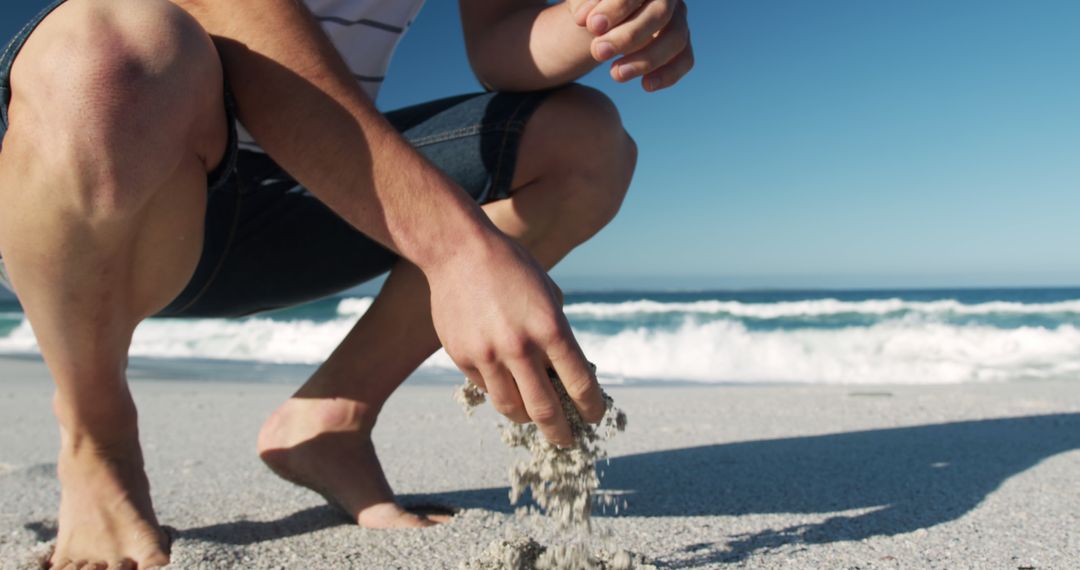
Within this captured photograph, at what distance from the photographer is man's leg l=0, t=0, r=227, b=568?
3.08ft

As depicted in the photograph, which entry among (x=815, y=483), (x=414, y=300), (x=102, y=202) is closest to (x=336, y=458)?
(x=414, y=300)

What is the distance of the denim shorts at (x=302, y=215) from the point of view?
4.72 feet

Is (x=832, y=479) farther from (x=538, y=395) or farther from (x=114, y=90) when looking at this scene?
(x=114, y=90)

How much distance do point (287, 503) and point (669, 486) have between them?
80 centimetres

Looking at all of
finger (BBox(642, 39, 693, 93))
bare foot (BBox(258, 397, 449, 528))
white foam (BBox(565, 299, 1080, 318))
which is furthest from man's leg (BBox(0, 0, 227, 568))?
white foam (BBox(565, 299, 1080, 318))

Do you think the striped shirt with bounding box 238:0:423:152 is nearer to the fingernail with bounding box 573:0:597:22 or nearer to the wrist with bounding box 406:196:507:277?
the fingernail with bounding box 573:0:597:22

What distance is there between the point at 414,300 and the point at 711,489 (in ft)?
2.47

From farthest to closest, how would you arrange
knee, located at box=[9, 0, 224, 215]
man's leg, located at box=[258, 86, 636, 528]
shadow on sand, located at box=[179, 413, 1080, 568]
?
man's leg, located at box=[258, 86, 636, 528], shadow on sand, located at box=[179, 413, 1080, 568], knee, located at box=[9, 0, 224, 215]

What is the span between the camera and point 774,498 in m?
1.63

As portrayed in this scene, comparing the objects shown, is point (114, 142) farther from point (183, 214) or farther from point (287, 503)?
point (287, 503)

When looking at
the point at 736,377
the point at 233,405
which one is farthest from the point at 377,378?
the point at 736,377

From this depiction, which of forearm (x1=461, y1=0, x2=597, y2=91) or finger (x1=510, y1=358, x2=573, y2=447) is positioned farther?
forearm (x1=461, y1=0, x2=597, y2=91)

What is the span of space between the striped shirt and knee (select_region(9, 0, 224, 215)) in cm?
43

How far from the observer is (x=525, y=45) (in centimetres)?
156
